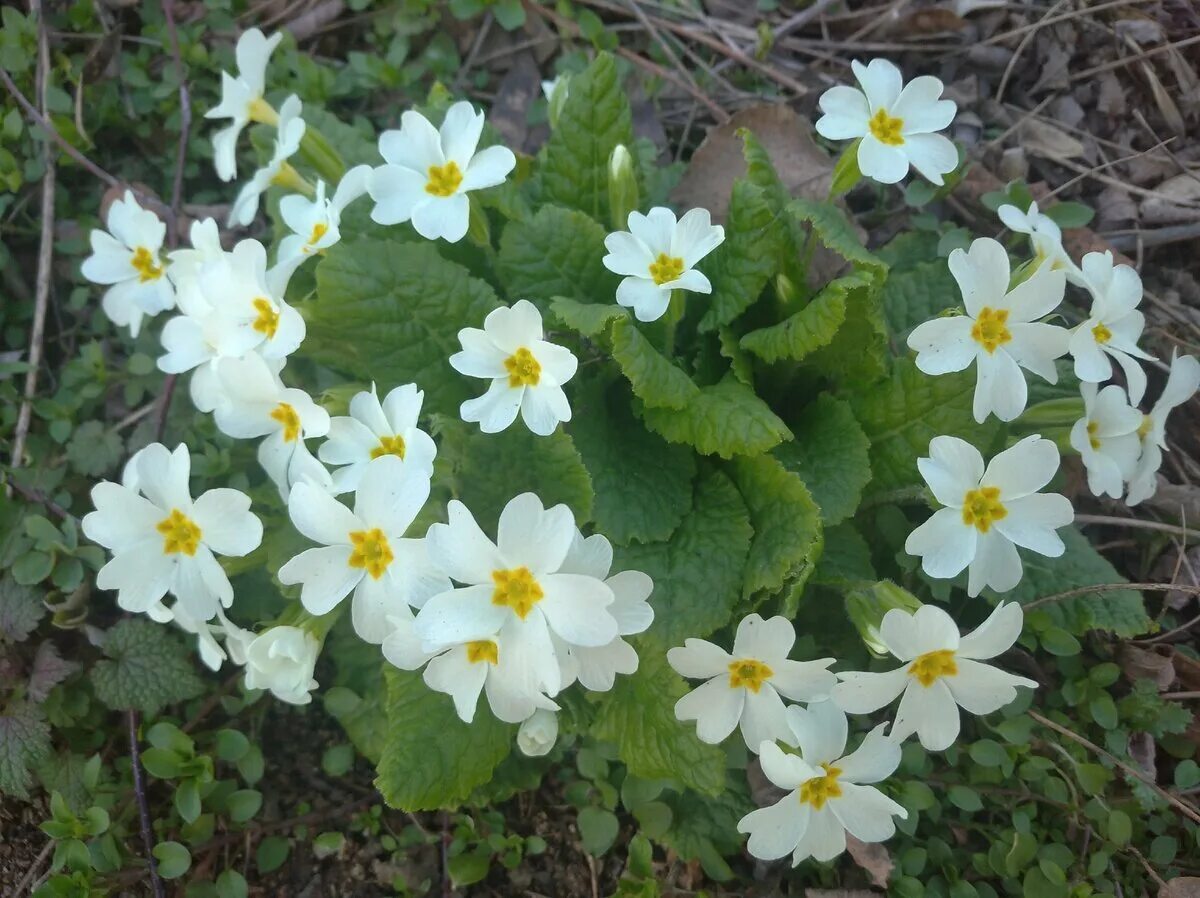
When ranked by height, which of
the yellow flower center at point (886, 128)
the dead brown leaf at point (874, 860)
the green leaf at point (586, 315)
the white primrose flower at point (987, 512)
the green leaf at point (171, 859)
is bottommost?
the dead brown leaf at point (874, 860)

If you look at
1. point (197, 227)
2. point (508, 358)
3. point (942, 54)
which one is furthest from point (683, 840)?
point (942, 54)

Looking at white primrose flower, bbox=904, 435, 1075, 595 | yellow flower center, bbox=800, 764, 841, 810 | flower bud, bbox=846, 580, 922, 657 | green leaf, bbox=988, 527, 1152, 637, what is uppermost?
white primrose flower, bbox=904, 435, 1075, 595

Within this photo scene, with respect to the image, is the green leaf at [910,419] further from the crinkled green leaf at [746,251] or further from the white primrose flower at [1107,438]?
the crinkled green leaf at [746,251]

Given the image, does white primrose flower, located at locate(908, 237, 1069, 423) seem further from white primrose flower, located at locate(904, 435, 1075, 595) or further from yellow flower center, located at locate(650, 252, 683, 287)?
yellow flower center, located at locate(650, 252, 683, 287)

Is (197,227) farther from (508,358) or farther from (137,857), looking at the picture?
(137,857)

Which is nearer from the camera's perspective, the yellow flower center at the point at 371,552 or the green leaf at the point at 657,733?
the yellow flower center at the point at 371,552

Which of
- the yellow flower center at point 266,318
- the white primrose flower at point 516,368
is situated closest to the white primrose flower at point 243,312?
the yellow flower center at point 266,318

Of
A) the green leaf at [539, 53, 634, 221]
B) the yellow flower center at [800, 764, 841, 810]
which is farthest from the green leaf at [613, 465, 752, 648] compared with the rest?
the green leaf at [539, 53, 634, 221]
